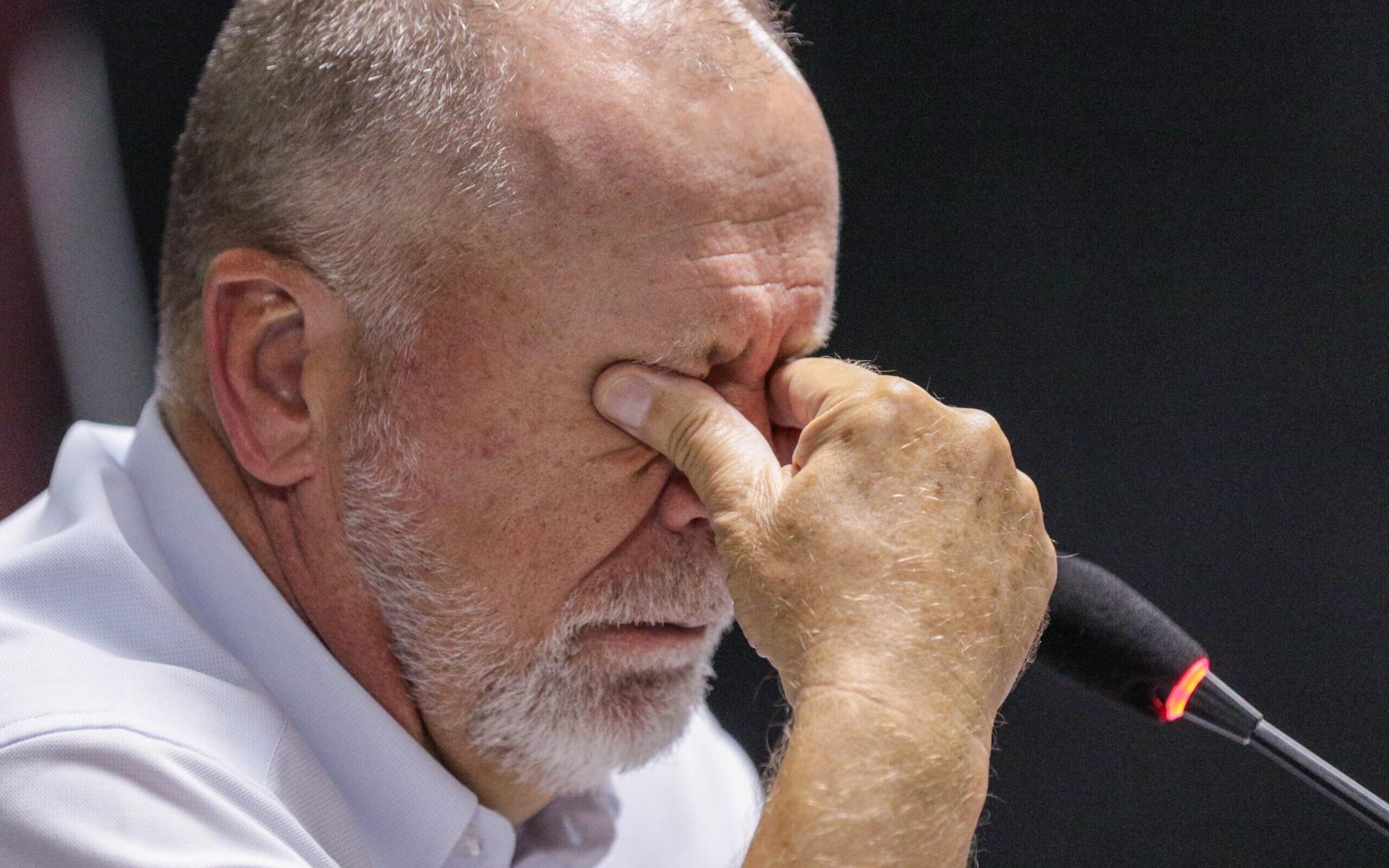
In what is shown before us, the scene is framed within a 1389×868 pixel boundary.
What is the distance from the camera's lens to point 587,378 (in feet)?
4.31

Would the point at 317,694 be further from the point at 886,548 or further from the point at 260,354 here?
the point at 886,548

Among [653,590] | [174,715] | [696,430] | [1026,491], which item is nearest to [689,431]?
[696,430]

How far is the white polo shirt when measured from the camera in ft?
3.59

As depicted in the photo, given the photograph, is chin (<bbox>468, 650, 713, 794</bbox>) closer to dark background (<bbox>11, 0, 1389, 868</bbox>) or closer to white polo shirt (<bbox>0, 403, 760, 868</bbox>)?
white polo shirt (<bbox>0, 403, 760, 868</bbox>)

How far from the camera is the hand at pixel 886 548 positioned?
1076mm

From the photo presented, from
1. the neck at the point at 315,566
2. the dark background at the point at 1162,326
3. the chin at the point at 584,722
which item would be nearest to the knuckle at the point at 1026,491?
the chin at the point at 584,722

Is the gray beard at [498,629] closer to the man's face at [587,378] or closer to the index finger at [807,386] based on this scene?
the man's face at [587,378]

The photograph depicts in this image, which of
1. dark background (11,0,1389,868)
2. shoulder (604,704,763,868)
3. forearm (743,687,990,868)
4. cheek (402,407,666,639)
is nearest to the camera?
forearm (743,687,990,868)

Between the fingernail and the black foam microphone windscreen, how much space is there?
1.53ft

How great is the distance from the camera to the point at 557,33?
4.29 feet

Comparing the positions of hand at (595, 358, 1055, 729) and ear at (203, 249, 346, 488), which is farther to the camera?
ear at (203, 249, 346, 488)

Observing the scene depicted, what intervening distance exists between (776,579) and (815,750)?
16 centimetres

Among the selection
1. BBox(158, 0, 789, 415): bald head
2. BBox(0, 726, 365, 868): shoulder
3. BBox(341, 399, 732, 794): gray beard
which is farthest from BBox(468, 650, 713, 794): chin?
BBox(158, 0, 789, 415): bald head

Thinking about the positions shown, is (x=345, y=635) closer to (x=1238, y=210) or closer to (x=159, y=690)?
(x=159, y=690)
